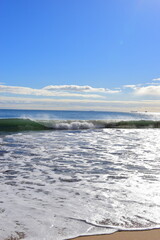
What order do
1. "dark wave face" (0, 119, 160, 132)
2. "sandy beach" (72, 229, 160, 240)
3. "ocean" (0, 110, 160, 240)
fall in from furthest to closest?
"dark wave face" (0, 119, 160, 132)
"ocean" (0, 110, 160, 240)
"sandy beach" (72, 229, 160, 240)

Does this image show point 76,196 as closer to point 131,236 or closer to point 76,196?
point 76,196

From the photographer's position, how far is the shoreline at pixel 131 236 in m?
2.95

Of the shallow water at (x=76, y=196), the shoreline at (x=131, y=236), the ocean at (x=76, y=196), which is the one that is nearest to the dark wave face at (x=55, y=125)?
the ocean at (x=76, y=196)

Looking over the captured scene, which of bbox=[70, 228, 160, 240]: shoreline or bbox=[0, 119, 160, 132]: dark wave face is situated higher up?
bbox=[0, 119, 160, 132]: dark wave face

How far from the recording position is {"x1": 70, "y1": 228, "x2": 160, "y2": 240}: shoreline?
9.67ft

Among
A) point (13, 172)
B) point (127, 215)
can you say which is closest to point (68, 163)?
point (13, 172)

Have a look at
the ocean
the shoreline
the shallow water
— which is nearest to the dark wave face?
the ocean

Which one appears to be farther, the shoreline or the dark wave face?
the dark wave face

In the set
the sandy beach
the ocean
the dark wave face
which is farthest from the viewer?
the dark wave face

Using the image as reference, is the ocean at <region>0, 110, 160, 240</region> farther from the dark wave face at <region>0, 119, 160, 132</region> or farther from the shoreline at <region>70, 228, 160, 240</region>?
the dark wave face at <region>0, 119, 160, 132</region>

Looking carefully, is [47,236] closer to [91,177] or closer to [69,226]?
[69,226]

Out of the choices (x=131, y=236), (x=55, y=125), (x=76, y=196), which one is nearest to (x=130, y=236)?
(x=131, y=236)

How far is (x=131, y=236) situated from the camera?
9.82ft

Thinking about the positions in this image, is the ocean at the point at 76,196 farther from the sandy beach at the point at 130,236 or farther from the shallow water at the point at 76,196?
the sandy beach at the point at 130,236
